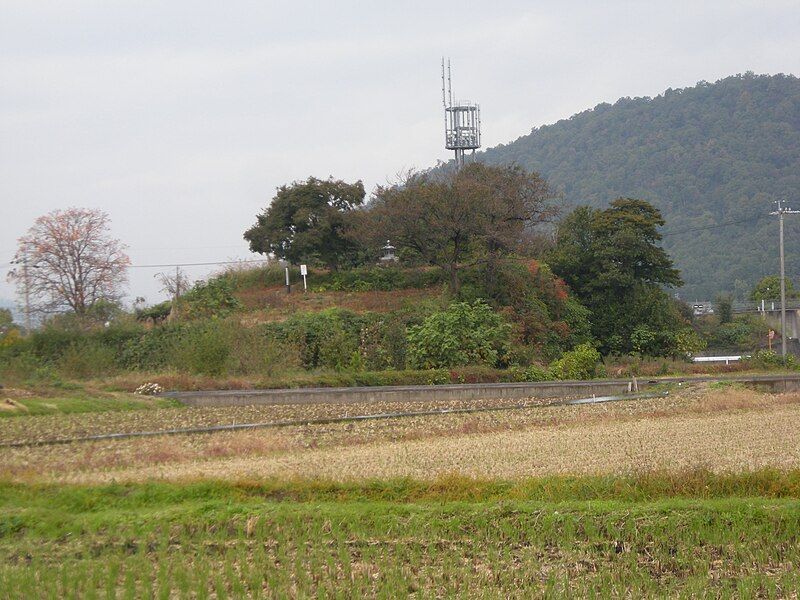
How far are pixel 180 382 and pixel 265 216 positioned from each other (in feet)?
51.5

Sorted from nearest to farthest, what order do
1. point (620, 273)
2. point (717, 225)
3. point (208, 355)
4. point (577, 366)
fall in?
point (208, 355)
point (577, 366)
point (620, 273)
point (717, 225)

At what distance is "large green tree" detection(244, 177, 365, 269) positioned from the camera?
37719 millimetres

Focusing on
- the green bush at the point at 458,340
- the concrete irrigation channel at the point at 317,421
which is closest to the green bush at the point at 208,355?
the green bush at the point at 458,340

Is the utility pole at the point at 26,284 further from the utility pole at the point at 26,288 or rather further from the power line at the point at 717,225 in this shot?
the power line at the point at 717,225

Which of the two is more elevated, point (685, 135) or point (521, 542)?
point (685, 135)

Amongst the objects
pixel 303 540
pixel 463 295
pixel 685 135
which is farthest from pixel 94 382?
pixel 685 135

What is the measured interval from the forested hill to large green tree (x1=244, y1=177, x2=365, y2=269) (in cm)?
5394

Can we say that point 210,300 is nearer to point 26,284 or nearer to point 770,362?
point 26,284

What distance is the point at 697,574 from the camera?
24.5 ft

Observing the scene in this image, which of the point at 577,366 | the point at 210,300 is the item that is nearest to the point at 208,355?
the point at 210,300

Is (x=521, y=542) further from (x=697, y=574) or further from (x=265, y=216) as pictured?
(x=265, y=216)

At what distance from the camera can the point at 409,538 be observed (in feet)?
28.5

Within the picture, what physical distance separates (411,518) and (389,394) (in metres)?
14.5

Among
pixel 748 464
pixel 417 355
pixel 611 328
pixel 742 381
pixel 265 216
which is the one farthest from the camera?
pixel 265 216
